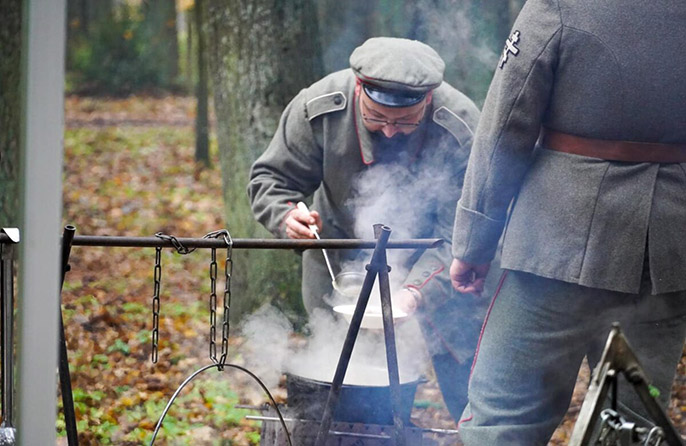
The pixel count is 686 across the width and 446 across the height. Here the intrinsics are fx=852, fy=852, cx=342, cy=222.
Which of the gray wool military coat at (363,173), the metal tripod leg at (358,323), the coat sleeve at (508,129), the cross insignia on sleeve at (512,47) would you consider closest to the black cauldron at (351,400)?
the metal tripod leg at (358,323)

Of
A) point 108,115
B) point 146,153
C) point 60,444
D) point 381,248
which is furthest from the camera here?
point 108,115

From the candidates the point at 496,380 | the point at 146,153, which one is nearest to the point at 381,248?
the point at 496,380

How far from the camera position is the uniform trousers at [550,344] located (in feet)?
10.5

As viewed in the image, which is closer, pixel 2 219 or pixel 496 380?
pixel 496 380

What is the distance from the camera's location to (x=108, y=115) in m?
20.0

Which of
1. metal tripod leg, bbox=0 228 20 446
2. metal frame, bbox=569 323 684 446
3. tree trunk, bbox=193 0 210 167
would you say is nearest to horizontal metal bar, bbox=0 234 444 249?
metal tripod leg, bbox=0 228 20 446

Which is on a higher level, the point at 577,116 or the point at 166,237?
the point at 577,116

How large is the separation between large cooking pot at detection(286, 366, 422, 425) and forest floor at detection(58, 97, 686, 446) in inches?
21.7

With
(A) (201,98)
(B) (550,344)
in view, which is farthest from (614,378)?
(A) (201,98)

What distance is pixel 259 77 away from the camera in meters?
6.48

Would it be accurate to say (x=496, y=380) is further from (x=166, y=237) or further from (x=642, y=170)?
(x=166, y=237)

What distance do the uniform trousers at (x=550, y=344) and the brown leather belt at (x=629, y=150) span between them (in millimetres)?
482

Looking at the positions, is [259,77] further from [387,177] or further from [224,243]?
[224,243]

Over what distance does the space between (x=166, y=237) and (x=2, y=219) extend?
11.1 feet
